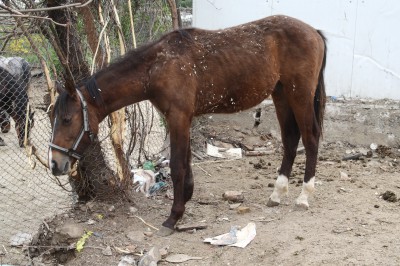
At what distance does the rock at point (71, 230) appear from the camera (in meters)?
4.38

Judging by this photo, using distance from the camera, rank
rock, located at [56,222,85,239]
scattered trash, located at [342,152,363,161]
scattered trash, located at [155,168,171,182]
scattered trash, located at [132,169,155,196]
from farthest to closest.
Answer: scattered trash, located at [342,152,363,161], scattered trash, located at [155,168,171,182], scattered trash, located at [132,169,155,196], rock, located at [56,222,85,239]

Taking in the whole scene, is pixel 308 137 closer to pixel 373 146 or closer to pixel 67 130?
pixel 67 130

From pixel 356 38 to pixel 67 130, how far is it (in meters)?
5.06

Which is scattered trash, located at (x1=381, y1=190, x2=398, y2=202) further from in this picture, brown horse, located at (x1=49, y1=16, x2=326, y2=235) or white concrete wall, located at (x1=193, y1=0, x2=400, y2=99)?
white concrete wall, located at (x1=193, y1=0, x2=400, y2=99)

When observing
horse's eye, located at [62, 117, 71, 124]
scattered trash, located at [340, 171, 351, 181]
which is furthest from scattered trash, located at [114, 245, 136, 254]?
scattered trash, located at [340, 171, 351, 181]

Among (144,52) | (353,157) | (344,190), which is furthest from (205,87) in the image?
(353,157)

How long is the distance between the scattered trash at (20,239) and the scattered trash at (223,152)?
9.75 feet

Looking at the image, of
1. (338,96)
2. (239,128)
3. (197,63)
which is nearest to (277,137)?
(239,128)

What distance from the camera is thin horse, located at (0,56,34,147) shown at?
20.2ft

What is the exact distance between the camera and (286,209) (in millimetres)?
5000

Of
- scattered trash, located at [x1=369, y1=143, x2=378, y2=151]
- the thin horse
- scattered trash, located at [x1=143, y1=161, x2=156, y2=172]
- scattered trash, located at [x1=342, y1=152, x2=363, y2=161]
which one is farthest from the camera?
scattered trash, located at [x1=369, y1=143, x2=378, y2=151]

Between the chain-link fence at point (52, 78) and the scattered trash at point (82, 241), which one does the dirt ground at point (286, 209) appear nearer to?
the scattered trash at point (82, 241)

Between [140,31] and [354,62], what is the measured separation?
341 cm

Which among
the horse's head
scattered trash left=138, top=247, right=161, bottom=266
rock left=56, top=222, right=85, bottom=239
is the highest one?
the horse's head
